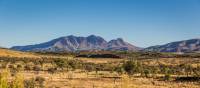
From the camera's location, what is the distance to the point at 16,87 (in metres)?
17.3

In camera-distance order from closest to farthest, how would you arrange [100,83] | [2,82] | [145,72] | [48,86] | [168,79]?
[2,82]
[48,86]
[100,83]
[168,79]
[145,72]

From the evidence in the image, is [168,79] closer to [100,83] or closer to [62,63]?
[100,83]

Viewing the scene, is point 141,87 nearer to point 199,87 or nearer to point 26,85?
point 199,87

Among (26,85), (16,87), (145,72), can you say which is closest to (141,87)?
(26,85)

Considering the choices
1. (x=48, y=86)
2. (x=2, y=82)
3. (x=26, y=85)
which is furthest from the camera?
(x=48, y=86)

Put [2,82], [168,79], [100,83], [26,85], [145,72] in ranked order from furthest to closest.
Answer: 1. [145,72]
2. [168,79]
3. [100,83]
4. [26,85]
5. [2,82]

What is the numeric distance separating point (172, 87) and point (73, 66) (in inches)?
1423

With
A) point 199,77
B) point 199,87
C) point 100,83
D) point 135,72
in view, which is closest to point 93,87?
point 100,83

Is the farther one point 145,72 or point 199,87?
point 145,72

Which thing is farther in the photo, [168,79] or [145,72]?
[145,72]

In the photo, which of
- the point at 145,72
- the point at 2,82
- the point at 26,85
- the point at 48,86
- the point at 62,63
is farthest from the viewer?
the point at 62,63

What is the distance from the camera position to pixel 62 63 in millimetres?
76312

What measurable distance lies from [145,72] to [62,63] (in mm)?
Answer: 20516

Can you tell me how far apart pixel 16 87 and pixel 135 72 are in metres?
47.2
